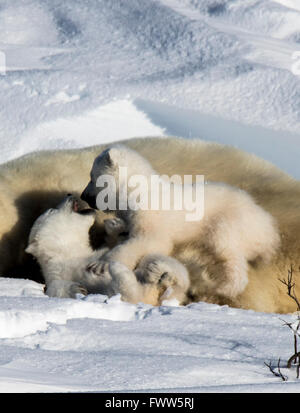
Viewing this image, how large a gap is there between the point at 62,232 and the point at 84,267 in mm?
154

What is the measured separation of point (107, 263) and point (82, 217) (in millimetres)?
255

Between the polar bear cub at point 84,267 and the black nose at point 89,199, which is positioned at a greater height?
the black nose at point 89,199

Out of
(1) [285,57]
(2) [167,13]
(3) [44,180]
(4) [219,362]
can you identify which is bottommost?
(4) [219,362]

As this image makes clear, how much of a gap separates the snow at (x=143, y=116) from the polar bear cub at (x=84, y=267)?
88mm

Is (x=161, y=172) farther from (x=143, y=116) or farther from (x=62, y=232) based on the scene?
(x=143, y=116)

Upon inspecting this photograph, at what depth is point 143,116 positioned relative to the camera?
3.43 meters

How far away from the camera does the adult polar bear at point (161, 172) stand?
2.31 m

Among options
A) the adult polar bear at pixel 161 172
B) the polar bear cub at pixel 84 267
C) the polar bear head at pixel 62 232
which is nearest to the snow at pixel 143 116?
the polar bear cub at pixel 84 267

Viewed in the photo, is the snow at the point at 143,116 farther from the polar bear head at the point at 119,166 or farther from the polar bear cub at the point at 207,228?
the polar bear head at the point at 119,166

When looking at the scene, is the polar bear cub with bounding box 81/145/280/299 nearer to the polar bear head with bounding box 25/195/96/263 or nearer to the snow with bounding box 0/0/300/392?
the polar bear head with bounding box 25/195/96/263

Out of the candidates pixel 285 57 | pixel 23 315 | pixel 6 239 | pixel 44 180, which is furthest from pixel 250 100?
pixel 23 315

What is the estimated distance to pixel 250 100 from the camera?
11.2 feet

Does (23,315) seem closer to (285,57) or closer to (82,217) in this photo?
(82,217)

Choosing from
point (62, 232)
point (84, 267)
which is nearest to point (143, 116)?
point (62, 232)
